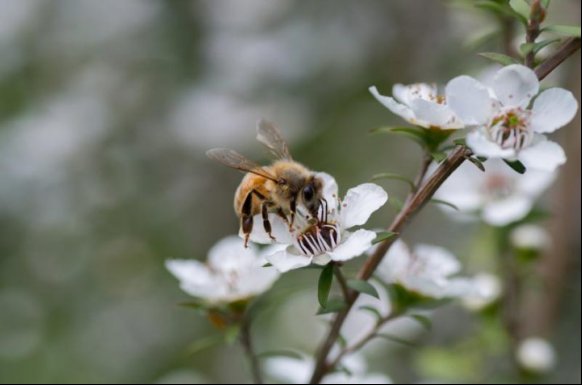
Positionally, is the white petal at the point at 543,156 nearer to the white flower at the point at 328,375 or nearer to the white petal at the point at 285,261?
the white petal at the point at 285,261

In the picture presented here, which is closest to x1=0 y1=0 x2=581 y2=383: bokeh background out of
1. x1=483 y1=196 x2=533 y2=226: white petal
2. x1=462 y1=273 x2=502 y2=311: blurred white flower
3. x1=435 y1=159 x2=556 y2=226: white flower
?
x1=435 y1=159 x2=556 y2=226: white flower

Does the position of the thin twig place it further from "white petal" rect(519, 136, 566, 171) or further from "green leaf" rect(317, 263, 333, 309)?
"white petal" rect(519, 136, 566, 171)

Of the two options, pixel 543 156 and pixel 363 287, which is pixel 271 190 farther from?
pixel 543 156

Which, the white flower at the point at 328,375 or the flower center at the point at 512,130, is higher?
the flower center at the point at 512,130

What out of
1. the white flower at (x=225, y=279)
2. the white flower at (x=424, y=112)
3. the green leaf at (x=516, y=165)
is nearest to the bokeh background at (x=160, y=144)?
the white flower at (x=225, y=279)

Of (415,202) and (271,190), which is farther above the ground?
(271,190)

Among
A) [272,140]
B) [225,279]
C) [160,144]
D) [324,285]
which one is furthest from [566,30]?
[160,144]

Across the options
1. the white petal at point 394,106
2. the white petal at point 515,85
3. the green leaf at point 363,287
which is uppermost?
the white petal at point 394,106

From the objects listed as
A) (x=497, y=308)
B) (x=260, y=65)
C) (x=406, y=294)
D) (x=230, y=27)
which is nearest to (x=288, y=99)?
(x=260, y=65)
